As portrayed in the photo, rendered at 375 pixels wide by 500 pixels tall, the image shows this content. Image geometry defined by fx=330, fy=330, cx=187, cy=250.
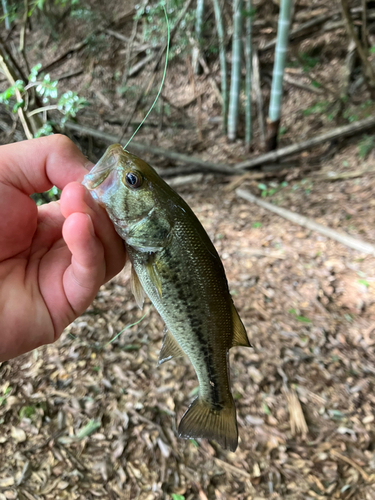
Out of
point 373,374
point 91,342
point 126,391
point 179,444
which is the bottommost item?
point 373,374

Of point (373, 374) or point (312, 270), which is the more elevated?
point (312, 270)

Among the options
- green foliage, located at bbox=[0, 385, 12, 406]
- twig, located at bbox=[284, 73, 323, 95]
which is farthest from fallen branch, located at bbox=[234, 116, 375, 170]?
green foliage, located at bbox=[0, 385, 12, 406]

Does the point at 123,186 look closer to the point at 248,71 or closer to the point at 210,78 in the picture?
the point at 248,71

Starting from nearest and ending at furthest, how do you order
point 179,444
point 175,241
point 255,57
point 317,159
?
point 175,241
point 179,444
point 317,159
point 255,57

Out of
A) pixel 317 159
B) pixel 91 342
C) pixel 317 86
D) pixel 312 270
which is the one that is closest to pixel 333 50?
pixel 317 86

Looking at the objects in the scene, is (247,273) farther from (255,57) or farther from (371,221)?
(255,57)

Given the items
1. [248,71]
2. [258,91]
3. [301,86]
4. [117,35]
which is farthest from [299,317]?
[117,35]
